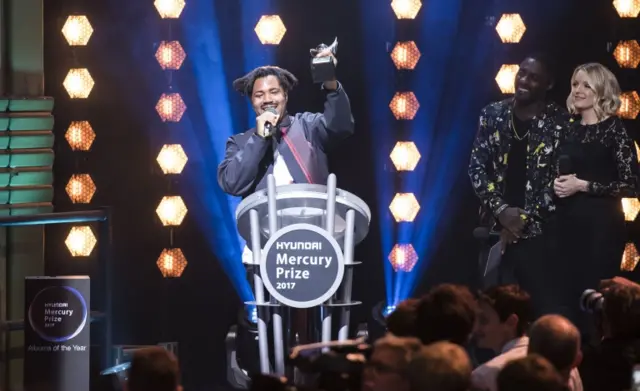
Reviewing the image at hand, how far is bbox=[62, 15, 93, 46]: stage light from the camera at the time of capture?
7.08 meters

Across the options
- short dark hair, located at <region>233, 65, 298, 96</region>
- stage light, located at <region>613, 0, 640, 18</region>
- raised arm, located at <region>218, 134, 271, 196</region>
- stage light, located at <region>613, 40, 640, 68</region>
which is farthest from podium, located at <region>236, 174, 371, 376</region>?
stage light, located at <region>613, 0, 640, 18</region>

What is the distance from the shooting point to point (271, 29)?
7012mm

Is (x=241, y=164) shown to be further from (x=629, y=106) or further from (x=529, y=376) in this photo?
(x=529, y=376)

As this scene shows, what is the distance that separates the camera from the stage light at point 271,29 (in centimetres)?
701

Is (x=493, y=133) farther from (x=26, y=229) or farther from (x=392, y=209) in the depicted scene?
(x=26, y=229)

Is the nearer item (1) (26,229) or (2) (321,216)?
(2) (321,216)

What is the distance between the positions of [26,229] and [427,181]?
243 cm

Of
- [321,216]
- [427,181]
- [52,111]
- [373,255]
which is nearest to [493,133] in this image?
[427,181]

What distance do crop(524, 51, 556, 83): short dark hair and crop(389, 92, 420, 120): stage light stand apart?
704 mm

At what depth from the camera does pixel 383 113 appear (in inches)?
278

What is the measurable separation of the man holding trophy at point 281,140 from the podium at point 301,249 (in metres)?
0.71

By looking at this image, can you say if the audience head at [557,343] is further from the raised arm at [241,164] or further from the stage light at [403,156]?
the stage light at [403,156]

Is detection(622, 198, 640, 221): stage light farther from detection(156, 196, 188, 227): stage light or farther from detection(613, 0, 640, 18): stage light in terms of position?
detection(156, 196, 188, 227): stage light

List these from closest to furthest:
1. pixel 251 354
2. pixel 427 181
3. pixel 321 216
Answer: pixel 321 216
pixel 251 354
pixel 427 181
